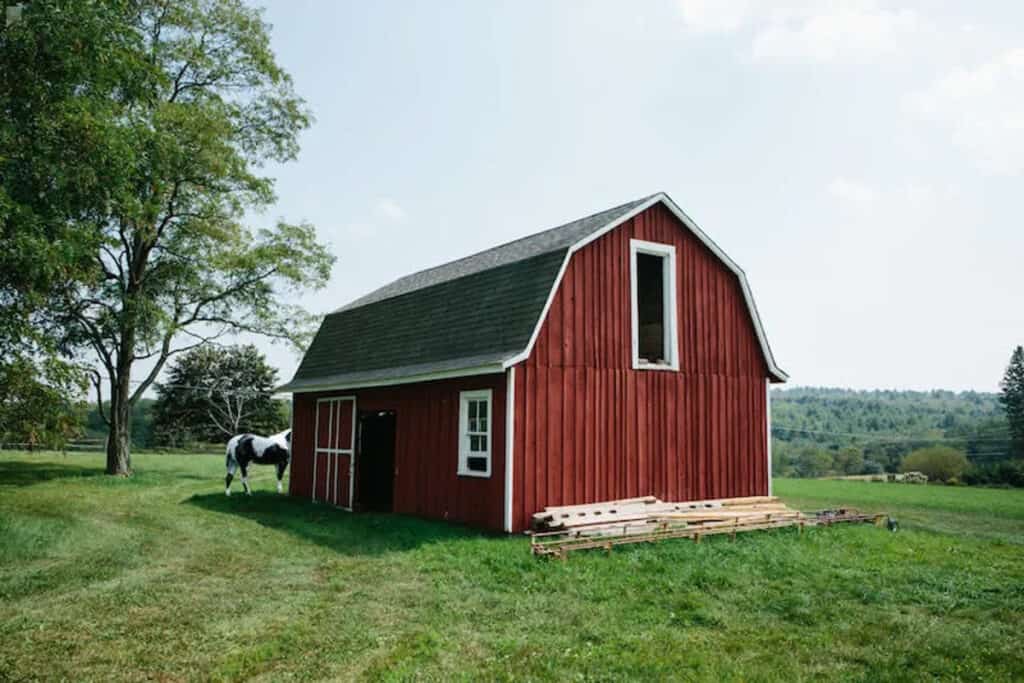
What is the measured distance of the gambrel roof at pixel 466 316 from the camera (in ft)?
39.9

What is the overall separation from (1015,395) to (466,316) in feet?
167

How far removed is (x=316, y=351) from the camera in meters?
19.5

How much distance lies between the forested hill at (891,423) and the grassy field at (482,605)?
45355 millimetres

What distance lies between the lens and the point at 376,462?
16719mm

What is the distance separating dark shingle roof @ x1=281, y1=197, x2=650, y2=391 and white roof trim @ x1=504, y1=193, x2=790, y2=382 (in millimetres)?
108

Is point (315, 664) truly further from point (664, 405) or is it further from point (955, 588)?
point (664, 405)

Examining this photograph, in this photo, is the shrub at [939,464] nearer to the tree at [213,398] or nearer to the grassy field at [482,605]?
the grassy field at [482,605]

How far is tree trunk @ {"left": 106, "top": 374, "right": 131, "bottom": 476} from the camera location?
23188 mm

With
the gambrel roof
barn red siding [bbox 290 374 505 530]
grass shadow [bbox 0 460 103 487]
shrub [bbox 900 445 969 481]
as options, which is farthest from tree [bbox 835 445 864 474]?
grass shadow [bbox 0 460 103 487]

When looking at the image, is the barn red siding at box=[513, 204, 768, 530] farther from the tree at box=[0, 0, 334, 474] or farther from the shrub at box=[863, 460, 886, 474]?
the shrub at box=[863, 460, 886, 474]

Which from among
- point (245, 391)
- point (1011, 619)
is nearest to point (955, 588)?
point (1011, 619)

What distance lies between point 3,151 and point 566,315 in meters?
9.00

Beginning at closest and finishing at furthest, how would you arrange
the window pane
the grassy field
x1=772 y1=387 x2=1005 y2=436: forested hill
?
the grassy field
the window pane
x1=772 y1=387 x2=1005 y2=436: forested hill

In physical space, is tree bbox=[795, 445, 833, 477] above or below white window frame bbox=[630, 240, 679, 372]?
below
